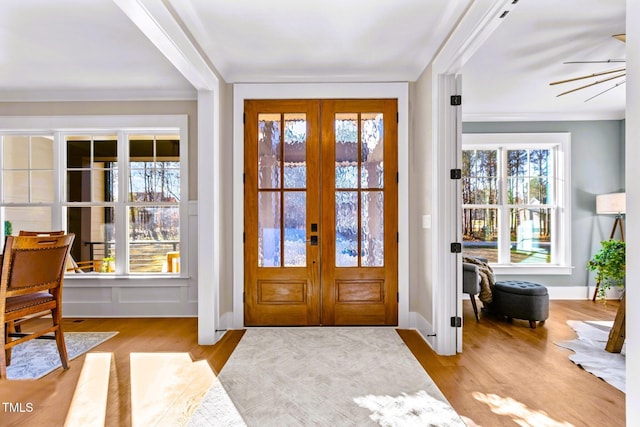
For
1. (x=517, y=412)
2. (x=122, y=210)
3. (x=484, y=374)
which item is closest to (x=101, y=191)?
(x=122, y=210)

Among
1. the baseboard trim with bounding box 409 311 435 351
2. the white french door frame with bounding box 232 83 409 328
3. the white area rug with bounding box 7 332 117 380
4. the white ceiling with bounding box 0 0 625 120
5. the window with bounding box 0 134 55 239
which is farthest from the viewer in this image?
the window with bounding box 0 134 55 239

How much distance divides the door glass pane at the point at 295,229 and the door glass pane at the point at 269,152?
0.75ft

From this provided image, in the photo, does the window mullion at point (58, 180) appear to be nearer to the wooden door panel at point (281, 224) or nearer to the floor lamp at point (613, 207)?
the wooden door panel at point (281, 224)

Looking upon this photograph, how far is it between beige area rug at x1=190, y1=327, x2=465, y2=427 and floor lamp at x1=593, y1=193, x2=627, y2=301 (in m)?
3.41

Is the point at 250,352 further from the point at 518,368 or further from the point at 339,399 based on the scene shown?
the point at 518,368

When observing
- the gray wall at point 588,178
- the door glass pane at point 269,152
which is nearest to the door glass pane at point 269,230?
the door glass pane at point 269,152

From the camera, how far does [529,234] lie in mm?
5250

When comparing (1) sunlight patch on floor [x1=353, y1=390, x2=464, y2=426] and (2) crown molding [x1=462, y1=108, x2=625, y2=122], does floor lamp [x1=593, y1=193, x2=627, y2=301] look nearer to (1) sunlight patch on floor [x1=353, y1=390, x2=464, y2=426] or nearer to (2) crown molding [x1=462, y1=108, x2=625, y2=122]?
(2) crown molding [x1=462, y1=108, x2=625, y2=122]

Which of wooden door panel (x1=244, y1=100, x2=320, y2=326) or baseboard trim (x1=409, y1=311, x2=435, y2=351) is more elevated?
wooden door panel (x1=244, y1=100, x2=320, y2=326)

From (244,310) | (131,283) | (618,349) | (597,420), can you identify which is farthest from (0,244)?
(618,349)

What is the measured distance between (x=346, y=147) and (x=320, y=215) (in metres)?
0.76

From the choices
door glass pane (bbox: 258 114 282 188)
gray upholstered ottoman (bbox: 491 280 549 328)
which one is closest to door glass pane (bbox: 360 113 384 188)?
door glass pane (bbox: 258 114 282 188)

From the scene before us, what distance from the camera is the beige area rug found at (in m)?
2.05

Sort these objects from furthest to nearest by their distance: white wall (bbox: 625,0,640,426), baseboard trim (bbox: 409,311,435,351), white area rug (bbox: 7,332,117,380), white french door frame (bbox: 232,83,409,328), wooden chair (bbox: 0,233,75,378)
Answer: white french door frame (bbox: 232,83,409,328), baseboard trim (bbox: 409,311,435,351), white area rug (bbox: 7,332,117,380), wooden chair (bbox: 0,233,75,378), white wall (bbox: 625,0,640,426)
